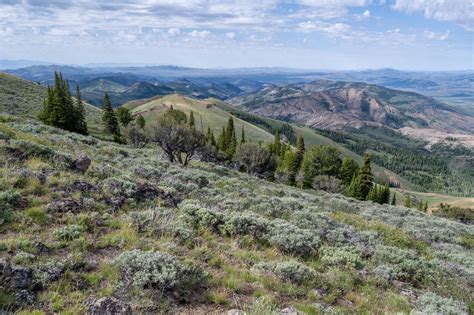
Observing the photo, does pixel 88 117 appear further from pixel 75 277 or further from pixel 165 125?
pixel 75 277

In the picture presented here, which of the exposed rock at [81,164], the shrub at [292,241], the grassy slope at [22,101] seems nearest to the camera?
the shrub at [292,241]

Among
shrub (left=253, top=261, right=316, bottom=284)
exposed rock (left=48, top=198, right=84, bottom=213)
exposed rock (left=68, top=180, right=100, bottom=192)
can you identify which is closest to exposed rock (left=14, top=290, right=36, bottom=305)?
exposed rock (left=48, top=198, right=84, bottom=213)

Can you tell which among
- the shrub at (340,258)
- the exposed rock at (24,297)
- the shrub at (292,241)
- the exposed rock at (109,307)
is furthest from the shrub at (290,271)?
the exposed rock at (24,297)

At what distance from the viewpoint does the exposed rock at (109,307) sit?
505 centimetres

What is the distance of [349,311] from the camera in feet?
22.1

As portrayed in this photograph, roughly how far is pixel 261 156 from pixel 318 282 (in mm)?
53010

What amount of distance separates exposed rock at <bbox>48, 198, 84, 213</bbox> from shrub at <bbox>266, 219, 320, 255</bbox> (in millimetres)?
5588

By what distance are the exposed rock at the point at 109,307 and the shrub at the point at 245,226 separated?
4.85 metres

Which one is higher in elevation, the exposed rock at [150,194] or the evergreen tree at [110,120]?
the exposed rock at [150,194]

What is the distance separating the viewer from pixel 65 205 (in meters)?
8.85

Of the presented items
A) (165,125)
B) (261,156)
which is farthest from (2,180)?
(261,156)

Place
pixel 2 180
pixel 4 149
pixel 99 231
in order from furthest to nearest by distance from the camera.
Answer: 1. pixel 4 149
2. pixel 2 180
3. pixel 99 231

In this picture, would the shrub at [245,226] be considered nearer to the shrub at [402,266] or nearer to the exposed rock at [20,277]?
the shrub at [402,266]

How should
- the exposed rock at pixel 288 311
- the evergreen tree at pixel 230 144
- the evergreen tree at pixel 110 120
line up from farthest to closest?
the evergreen tree at pixel 230 144, the evergreen tree at pixel 110 120, the exposed rock at pixel 288 311
